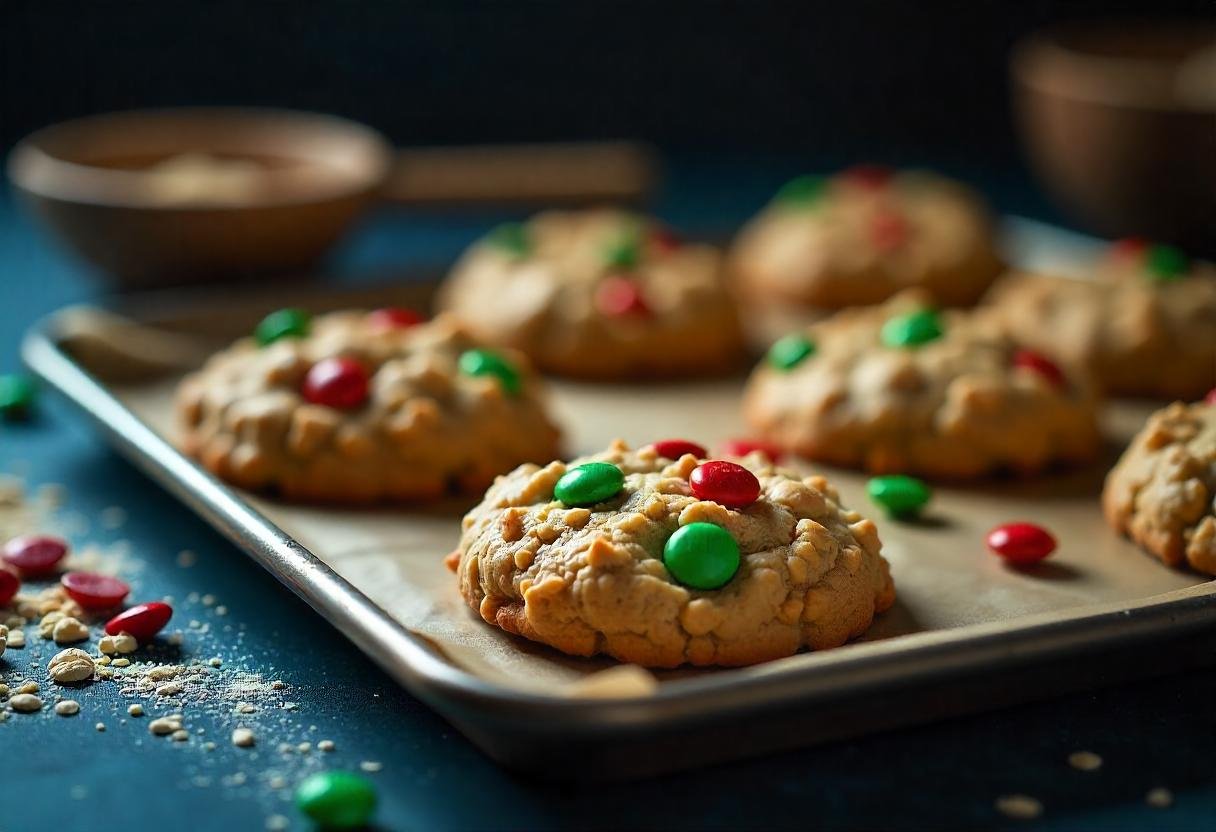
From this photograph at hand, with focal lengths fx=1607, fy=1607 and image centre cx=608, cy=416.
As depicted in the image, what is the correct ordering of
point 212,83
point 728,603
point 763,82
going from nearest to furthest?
point 728,603, point 212,83, point 763,82

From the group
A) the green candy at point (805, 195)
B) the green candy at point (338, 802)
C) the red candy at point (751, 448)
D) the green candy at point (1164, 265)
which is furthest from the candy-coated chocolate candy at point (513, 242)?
the green candy at point (338, 802)

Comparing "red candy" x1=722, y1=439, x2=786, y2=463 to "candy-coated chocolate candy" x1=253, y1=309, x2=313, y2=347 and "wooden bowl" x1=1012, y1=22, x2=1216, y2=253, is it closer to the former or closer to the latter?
"candy-coated chocolate candy" x1=253, y1=309, x2=313, y2=347

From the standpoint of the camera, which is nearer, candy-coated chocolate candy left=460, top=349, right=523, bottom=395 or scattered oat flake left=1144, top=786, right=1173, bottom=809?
scattered oat flake left=1144, top=786, right=1173, bottom=809

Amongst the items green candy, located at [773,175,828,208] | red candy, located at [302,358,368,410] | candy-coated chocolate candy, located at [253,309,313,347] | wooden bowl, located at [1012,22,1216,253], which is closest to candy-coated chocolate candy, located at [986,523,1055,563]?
red candy, located at [302,358,368,410]

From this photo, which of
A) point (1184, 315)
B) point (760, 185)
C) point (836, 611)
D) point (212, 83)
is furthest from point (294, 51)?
point (836, 611)

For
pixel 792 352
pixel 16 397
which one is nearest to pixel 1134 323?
pixel 792 352

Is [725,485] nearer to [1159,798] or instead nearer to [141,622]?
[1159,798]

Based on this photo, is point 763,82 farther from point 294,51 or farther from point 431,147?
point 294,51
